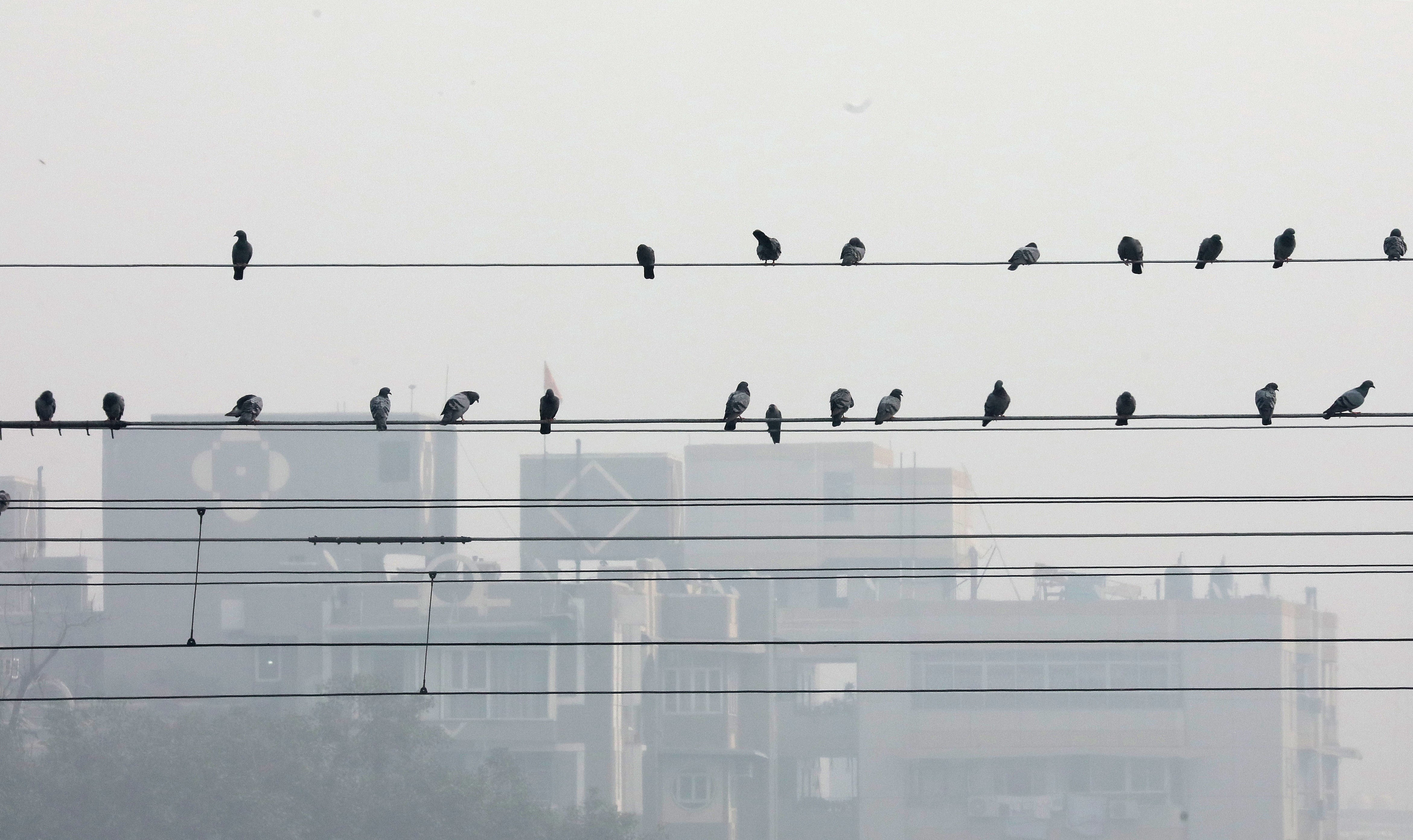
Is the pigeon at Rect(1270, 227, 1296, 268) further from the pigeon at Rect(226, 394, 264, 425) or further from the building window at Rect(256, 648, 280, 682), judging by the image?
the building window at Rect(256, 648, 280, 682)

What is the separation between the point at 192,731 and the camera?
172 ft

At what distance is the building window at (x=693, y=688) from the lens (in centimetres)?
6575

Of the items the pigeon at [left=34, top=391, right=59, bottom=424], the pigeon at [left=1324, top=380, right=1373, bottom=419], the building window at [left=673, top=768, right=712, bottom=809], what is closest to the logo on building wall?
the building window at [left=673, top=768, right=712, bottom=809]

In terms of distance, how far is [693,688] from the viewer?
66500 millimetres

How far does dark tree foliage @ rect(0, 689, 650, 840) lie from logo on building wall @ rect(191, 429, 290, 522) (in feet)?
92.5

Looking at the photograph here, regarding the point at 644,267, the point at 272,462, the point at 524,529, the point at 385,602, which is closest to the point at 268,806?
the point at 385,602

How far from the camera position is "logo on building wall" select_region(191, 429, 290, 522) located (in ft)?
266

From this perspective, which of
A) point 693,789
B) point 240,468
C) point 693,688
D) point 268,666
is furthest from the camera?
point 240,468

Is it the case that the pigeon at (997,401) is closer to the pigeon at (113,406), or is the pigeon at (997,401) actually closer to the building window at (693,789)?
the pigeon at (113,406)

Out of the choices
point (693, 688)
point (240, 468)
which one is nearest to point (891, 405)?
point (693, 688)

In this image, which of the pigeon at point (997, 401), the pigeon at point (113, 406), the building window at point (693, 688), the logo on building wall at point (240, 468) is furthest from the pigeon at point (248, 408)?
the logo on building wall at point (240, 468)

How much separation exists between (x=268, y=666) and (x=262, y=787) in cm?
2105

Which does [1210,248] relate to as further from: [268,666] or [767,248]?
[268,666]

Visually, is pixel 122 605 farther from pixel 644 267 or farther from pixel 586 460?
pixel 644 267
